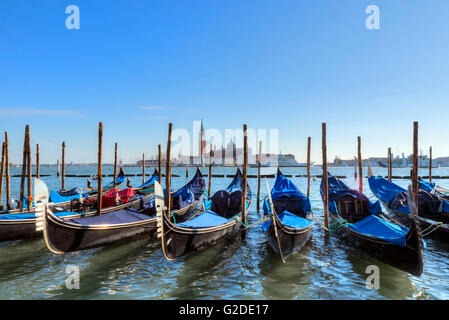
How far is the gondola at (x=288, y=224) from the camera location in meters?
6.33

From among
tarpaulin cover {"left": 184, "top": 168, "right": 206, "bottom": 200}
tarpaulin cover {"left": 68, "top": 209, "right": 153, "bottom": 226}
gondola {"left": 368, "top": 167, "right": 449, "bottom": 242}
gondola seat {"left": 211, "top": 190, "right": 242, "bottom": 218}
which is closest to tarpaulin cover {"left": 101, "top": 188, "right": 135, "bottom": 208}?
tarpaulin cover {"left": 68, "top": 209, "right": 153, "bottom": 226}

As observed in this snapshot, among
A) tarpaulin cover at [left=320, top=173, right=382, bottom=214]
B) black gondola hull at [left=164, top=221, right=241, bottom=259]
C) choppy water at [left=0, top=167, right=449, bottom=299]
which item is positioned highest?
tarpaulin cover at [left=320, top=173, right=382, bottom=214]

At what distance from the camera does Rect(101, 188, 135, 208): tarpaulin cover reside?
11.6 meters

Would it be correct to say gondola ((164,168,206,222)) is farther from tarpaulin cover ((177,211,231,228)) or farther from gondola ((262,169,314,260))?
gondola ((262,169,314,260))

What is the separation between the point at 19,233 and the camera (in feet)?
26.2

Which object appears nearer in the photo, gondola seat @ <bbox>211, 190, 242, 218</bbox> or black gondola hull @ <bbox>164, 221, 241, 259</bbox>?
black gondola hull @ <bbox>164, 221, 241, 259</bbox>

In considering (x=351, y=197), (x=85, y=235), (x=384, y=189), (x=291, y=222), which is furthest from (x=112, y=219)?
(x=384, y=189)

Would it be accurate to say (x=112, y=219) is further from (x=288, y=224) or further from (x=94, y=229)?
(x=288, y=224)

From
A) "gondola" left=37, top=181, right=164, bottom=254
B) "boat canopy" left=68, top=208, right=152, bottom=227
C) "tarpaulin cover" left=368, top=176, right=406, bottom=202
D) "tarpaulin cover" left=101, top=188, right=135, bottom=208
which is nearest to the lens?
"gondola" left=37, top=181, right=164, bottom=254

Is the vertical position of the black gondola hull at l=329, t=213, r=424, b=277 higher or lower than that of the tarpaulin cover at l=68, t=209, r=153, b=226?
lower

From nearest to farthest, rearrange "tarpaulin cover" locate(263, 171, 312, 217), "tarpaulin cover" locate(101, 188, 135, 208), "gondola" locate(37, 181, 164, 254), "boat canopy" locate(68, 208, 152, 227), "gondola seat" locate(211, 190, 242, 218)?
"gondola" locate(37, 181, 164, 254) < "boat canopy" locate(68, 208, 152, 227) < "tarpaulin cover" locate(263, 171, 312, 217) < "gondola seat" locate(211, 190, 242, 218) < "tarpaulin cover" locate(101, 188, 135, 208)

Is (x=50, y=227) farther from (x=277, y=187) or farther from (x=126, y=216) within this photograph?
(x=277, y=187)

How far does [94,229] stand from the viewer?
6.86m

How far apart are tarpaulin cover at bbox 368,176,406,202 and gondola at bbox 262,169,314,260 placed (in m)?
4.96
